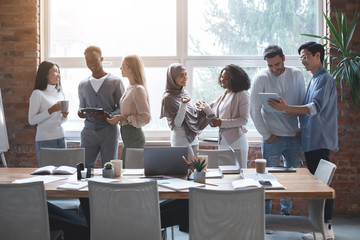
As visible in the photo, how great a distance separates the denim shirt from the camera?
399 centimetres

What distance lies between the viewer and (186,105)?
4281 mm

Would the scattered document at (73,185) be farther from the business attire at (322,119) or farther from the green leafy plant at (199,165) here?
the business attire at (322,119)

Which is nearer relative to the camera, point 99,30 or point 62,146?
point 62,146

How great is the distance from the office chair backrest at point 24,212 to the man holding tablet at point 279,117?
2455mm

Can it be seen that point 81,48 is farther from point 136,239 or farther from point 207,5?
point 136,239

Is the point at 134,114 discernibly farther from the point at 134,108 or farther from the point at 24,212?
the point at 24,212

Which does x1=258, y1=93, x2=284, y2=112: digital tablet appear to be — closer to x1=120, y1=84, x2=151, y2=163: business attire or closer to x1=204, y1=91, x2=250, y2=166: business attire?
x1=204, y1=91, x2=250, y2=166: business attire

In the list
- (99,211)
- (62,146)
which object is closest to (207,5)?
(62,146)

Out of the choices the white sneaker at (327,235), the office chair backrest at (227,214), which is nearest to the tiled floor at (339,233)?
the white sneaker at (327,235)

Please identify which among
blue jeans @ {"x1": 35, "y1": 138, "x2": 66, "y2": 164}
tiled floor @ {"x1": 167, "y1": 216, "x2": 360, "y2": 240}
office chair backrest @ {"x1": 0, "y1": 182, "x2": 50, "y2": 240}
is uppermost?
blue jeans @ {"x1": 35, "y1": 138, "x2": 66, "y2": 164}

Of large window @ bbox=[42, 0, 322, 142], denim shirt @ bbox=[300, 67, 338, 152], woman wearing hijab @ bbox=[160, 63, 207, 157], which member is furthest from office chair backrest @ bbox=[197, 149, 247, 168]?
large window @ bbox=[42, 0, 322, 142]

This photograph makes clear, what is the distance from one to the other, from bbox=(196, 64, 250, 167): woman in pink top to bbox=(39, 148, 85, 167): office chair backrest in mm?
1335

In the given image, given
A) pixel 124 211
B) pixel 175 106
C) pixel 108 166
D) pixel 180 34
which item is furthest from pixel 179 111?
pixel 124 211

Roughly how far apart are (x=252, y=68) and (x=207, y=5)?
976mm
